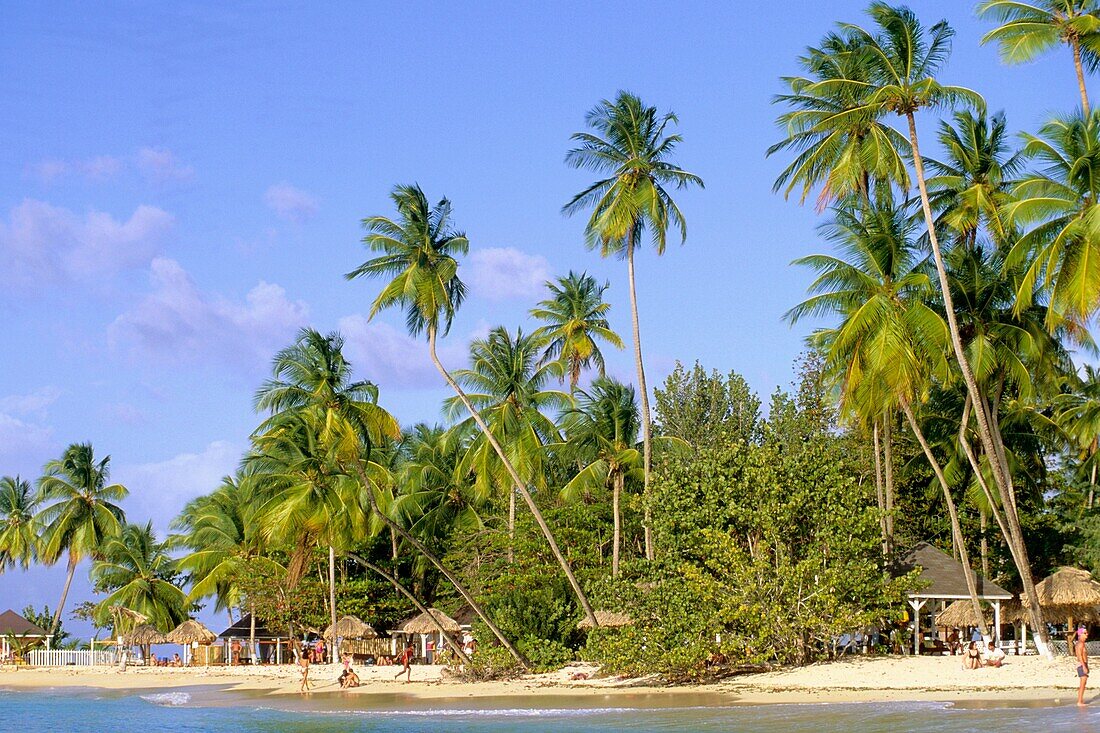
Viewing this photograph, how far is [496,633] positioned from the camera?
30.8 meters

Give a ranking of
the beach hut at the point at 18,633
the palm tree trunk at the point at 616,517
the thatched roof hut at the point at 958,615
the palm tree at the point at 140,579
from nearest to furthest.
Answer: the thatched roof hut at the point at 958,615
the palm tree trunk at the point at 616,517
the palm tree at the point at 140,579
the beach hut at the point at 18,633

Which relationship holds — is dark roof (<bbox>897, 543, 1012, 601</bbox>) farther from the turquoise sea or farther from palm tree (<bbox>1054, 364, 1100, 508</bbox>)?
the turquoise sea

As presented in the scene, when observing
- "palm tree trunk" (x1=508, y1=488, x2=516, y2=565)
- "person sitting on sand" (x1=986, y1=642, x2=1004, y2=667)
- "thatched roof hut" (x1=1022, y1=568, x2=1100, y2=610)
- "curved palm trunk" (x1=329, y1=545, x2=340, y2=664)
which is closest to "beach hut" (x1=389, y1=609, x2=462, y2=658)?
"curved palm trunk" (x1=329, y1=545, x2=340, y2=664)

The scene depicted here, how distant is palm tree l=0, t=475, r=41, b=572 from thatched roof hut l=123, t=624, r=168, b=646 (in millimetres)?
12202

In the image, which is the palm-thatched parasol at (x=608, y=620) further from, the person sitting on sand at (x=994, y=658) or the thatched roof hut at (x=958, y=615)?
the person sitting on sand at (x=994, y=658)

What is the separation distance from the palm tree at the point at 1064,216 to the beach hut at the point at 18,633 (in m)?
51.3

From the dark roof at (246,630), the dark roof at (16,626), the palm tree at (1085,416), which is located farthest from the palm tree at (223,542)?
the palm tree at (1085,416)

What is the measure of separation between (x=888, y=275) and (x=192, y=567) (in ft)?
106

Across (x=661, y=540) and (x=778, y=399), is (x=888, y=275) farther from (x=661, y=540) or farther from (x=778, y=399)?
(x=778, y=399)

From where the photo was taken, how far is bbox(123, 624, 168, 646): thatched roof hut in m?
48.6

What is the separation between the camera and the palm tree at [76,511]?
180ft

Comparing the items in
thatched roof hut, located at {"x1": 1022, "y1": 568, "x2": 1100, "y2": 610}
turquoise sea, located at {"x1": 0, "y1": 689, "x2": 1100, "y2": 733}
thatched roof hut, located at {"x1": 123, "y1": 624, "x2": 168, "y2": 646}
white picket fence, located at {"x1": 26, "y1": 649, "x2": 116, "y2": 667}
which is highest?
thatched roof hut, located at {"x1": 1022, "y1": 568, "x2": 1100, "y2": 610}

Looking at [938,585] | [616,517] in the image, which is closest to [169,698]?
[616,517]

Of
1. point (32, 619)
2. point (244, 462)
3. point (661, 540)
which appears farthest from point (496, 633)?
point (32, 619)
